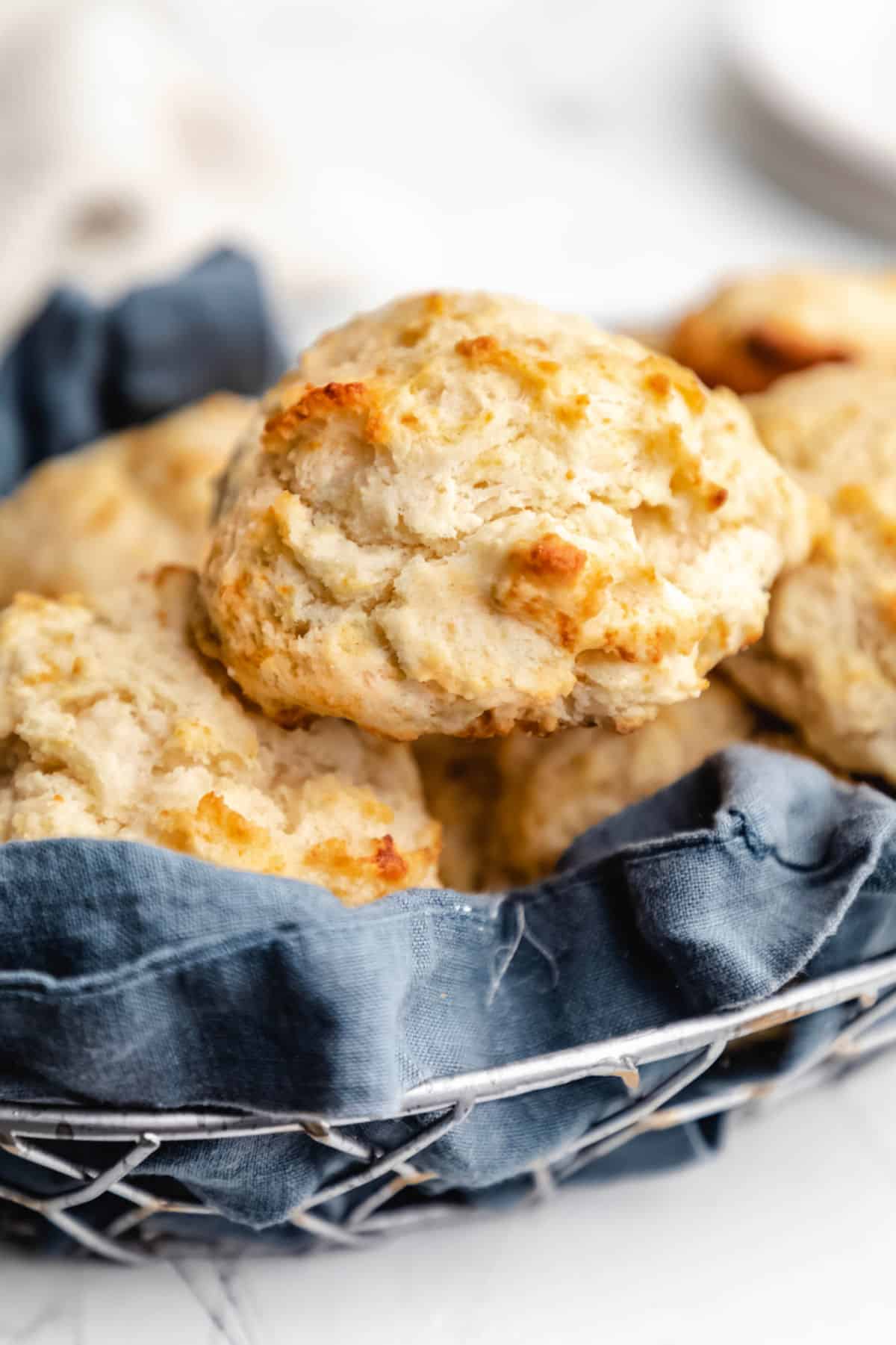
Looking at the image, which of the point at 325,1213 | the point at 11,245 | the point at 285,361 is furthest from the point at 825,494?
the point at 11,245

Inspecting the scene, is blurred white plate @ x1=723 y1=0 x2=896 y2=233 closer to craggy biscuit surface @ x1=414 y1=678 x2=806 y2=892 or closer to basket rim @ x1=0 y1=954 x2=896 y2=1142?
craggy biscuit surface @ x1=414 y1=678 x2=806 y2=892

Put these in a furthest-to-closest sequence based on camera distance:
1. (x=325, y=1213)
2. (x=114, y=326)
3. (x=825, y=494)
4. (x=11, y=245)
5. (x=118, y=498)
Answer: (x=11, y=245) → (x=114, y=326) → (x=118, y=498) → (x=825, y=494) → (x=325, y=1213)

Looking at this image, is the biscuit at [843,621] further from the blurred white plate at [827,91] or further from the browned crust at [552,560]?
the blurred white plate at [827,91]

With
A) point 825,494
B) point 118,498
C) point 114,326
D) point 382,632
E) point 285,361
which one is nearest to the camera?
point 382,632

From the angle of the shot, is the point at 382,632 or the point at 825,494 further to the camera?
the point at 825,494

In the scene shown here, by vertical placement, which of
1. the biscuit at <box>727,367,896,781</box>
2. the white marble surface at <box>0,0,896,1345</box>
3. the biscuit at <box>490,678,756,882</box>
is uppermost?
the biscuit at <box>727,367,896,781</box>

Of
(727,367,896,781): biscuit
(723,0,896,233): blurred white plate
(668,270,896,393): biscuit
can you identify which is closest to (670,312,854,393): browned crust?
(668,270,896,393): biscuit

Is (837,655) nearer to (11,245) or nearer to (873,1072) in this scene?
(873,1072)
